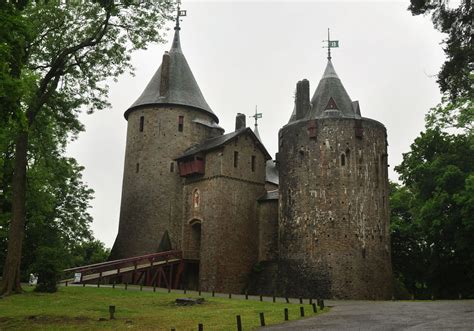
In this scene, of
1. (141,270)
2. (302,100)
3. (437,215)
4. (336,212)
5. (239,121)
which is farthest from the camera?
(239,121)

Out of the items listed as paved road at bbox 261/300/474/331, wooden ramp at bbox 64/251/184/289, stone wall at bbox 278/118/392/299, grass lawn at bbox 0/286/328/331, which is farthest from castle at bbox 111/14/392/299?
paved road at bbox 261/300/474/331

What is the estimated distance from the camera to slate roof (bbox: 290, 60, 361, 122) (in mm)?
33844

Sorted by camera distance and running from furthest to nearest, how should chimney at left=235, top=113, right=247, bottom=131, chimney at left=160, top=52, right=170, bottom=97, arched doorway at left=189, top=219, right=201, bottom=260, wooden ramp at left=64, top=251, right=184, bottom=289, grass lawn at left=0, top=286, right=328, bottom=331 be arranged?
chimney at left=235, top=113, right=247, bottom=131 → chimney at left=160, top=52, right=170, bottom=97 → arched doorway at left=189, top=219, right=201, bottom=260 → wooden ramp at left=64, top=251, right=184, bottom=289 → grass lawn at left=0, top=286, right=328, bottom=331

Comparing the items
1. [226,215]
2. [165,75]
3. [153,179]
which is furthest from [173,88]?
[226,215]

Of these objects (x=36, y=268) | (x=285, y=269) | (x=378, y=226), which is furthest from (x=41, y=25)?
(x=378, y=226)

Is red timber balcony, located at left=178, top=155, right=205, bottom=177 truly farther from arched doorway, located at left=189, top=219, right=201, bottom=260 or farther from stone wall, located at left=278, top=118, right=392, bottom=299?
stone wall, located at left=278, top=118, right=392, bottom=299

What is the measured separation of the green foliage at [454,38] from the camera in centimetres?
1541

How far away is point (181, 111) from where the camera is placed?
39.9 m

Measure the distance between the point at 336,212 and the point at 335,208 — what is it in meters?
0.23

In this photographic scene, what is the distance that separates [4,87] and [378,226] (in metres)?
23.0

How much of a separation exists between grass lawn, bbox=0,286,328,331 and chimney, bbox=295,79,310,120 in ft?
49.6

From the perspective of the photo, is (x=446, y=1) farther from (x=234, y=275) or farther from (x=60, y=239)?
(x=60, y=239)

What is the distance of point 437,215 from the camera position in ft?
105

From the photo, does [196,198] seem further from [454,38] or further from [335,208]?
[454,38]
